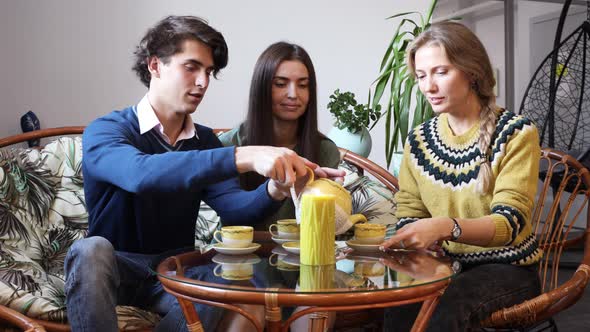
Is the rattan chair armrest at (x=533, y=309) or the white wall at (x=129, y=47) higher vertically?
the white wall at (x=129, y=47)

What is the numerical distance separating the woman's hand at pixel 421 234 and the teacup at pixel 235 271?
32cm

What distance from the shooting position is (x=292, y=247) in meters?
1.40

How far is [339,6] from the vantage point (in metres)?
3.36

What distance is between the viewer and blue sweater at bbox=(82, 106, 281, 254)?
1322 mm

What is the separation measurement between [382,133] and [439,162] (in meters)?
1.80

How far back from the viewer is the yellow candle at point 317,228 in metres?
1.20

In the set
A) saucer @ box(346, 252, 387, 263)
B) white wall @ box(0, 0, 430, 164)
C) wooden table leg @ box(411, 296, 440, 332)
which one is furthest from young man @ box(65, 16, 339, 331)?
white wall @ box(0, 0, 430, 164)

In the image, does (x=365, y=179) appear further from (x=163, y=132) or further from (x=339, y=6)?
(x=339, y=6)

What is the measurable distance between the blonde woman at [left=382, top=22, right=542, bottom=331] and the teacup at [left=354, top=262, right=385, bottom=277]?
142mm

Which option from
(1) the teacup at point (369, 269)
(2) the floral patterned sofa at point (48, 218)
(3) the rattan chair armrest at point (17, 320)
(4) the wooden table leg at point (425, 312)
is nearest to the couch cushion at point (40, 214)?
(2) the floral patterned sofa at point (48, 218)

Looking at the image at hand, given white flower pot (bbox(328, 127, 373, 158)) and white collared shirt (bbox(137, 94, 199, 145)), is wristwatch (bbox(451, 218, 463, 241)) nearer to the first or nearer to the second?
white collared shirt (bbox(137, 94, 199, 145))

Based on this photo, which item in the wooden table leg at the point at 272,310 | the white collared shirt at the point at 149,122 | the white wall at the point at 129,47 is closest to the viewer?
the wooden table leg at the point at 272,310

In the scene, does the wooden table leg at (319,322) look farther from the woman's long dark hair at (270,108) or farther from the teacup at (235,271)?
the woman's long dark hair at (270,108)

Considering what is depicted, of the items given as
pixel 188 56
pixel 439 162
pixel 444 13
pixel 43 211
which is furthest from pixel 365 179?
pixel 444 13
